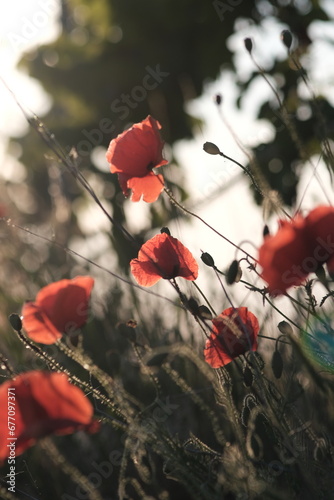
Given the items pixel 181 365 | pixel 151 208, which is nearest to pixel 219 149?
pixel 181 365

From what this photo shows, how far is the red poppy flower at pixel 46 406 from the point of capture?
0.93 m

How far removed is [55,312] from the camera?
1422mm

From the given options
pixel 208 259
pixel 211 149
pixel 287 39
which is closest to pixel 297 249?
pixel 208 259

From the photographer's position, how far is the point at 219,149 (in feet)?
4.71

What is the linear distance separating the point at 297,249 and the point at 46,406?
48 cm

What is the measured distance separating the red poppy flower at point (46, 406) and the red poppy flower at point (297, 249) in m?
0.38

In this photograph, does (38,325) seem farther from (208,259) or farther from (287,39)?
(287,39)

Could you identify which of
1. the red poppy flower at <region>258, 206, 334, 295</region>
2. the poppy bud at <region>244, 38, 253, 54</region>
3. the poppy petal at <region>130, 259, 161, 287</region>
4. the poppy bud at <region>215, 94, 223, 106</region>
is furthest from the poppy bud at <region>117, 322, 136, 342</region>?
the poppy bud at <region>244, 38, 253, 54</region>

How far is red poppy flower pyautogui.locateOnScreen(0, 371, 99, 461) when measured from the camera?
925 millimetres

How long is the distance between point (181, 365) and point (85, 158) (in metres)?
4.60

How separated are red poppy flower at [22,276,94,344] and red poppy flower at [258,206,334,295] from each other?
0.50 metres

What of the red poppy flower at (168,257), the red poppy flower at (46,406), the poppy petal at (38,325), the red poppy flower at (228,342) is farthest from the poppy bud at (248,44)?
the red poppy flower at (46,406)

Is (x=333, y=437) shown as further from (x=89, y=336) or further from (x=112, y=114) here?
(x=112, y=114)

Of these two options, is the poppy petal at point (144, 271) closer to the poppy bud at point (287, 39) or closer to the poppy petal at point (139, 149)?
the poppy petal at point (139, 149)
